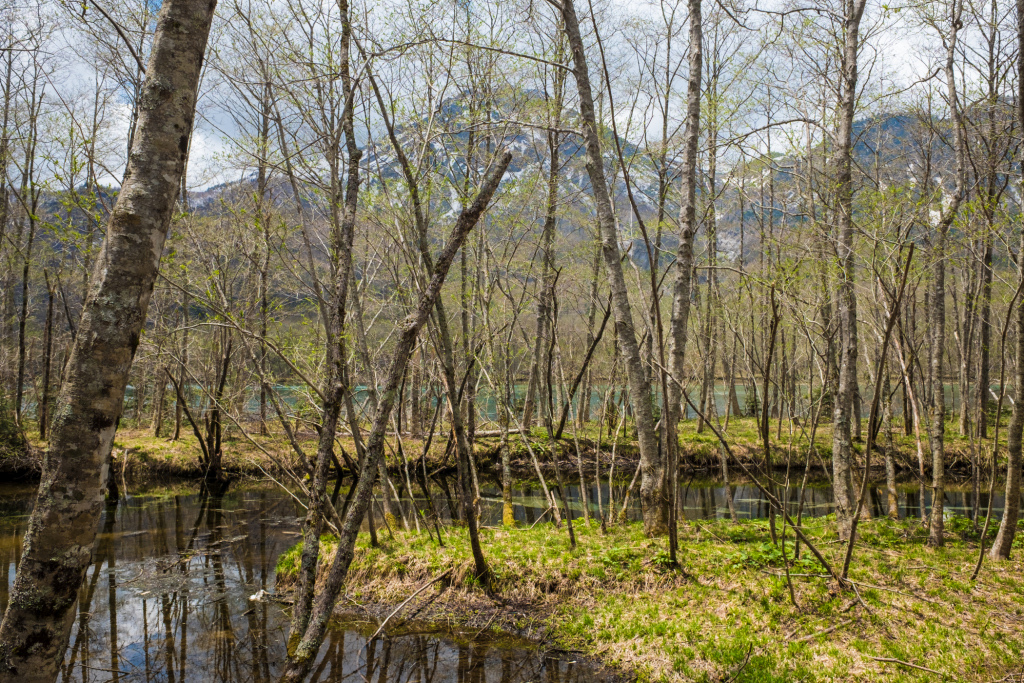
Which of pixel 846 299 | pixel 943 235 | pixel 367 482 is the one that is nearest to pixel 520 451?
pixel 846 299

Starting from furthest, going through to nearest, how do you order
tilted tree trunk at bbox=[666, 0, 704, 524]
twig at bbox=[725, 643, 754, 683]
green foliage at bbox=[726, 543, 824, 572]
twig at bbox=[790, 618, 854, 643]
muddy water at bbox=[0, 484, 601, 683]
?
tilted tree trunk at bbox=[666, 0, 704, 524] → green foliage at bbox=[726, 543, 824, 572] → muddy water at bbox=[0, 484, 601, 683] → twig at bbox=[790, 618, 854, 643] → twig at bbox=[725, 643, 754, 683]

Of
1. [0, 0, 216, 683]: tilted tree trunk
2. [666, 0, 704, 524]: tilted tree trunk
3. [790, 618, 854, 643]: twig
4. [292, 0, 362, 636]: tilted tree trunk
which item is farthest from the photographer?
[666, 0, 704, 524]: tilted tree trunk

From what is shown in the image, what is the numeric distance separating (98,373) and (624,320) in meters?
4.92

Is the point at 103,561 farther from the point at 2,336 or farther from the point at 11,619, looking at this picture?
the point at 2,336

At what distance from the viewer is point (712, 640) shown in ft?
14.6

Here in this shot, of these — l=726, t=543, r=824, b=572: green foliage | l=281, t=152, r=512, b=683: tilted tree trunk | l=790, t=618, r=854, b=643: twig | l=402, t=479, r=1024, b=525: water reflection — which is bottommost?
l=402, t=479, r=1024, b=525: water reflection

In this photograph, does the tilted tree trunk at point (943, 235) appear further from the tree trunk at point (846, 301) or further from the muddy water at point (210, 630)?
the muddy water at point (210, 630)

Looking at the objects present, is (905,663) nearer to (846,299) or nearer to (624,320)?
(624,320)

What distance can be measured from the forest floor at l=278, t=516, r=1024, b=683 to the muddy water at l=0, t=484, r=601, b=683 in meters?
0.40

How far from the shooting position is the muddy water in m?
4.77

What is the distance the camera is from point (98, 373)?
2.03 meters

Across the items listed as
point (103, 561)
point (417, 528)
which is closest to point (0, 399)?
point (103, 561)

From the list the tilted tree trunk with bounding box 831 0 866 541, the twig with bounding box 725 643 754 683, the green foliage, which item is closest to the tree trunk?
the tilted tree trunk with bounding box 831 0 866 541

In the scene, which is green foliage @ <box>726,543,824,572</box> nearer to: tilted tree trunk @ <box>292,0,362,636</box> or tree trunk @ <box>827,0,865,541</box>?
tree trunk @ <box>827,0,865,541</box>
